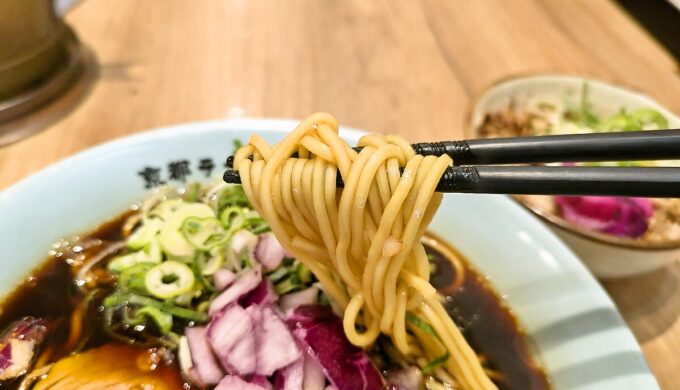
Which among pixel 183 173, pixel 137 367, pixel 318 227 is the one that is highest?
pixel 318 227

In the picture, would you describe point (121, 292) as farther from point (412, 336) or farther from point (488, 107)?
point (488, 107)

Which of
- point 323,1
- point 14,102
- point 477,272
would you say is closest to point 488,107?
point 477,272

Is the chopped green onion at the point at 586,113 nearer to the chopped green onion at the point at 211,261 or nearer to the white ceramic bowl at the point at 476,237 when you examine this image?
the white ceramic bowl at the point at 476,237

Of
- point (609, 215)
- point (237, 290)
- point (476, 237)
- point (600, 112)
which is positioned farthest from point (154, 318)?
point (600, 112)

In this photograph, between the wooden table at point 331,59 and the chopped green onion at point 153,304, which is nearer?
the chopped green onion at point 153,304

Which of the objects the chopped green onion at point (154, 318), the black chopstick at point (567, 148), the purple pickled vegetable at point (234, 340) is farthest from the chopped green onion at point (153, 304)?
the black chopstick at point (567, 148)

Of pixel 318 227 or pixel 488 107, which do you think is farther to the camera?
pixel 488 107

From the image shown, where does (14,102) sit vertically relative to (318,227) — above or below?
below

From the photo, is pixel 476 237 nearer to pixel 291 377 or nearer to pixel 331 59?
pixel 291 377


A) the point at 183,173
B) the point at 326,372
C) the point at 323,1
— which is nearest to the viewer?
the point at 326,372
